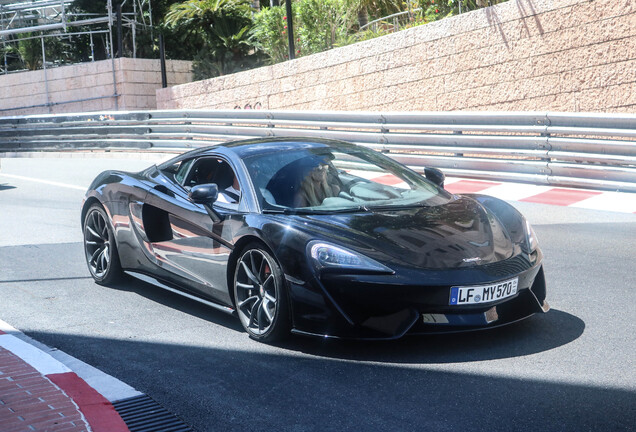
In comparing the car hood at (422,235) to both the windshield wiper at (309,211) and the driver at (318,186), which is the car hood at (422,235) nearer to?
the windshield wiper at (309,211)

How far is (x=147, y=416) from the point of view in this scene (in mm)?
3865

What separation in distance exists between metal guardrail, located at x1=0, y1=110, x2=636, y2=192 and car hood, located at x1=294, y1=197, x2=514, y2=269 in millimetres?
5707

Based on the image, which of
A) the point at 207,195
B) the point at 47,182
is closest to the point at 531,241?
the point at 207,195

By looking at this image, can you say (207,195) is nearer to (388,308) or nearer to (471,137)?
(388,308)

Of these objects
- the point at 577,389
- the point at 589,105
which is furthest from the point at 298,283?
the point at 589,105

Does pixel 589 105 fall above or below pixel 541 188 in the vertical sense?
above

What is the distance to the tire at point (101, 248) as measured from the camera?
6677mm

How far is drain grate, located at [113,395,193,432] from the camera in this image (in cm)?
373

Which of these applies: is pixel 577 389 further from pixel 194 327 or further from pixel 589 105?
pixel 589 105

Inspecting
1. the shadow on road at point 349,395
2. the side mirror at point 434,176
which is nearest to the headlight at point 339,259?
the shadow on road at point 349,395

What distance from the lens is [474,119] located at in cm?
1212

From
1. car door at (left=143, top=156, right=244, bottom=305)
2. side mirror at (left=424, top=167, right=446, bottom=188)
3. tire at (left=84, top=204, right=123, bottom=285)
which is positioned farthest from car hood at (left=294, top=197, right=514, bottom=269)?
tire at (left=84, top=204, right=123, bottom=285)

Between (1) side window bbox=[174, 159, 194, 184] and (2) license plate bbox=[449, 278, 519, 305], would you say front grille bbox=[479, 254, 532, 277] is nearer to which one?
(2) license plate bbox=[449, 278, 519, 305]

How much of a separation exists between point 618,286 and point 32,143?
19.0m
